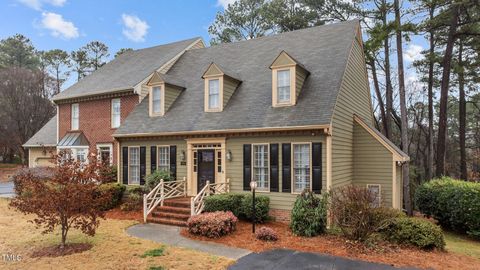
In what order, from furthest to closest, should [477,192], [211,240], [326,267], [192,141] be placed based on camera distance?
[192,141]
[477,192]
[211,240]
[326,267]

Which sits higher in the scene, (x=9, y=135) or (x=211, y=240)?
(x=9, y=135)

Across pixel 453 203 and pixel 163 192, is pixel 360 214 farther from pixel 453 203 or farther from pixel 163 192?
pixel 163 192

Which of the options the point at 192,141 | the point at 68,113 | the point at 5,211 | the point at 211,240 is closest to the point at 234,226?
the point at 211,240

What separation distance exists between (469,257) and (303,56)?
9289mm

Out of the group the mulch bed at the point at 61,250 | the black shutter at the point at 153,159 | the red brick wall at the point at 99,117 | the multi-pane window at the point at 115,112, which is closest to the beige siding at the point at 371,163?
the black shutter at the point at 153,159

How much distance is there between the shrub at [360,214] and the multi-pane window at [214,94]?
6.68 m

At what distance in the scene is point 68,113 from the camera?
18.7m

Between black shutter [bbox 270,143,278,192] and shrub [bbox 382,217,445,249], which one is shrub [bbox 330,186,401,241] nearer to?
shrub [bbox 382,217,445,249]

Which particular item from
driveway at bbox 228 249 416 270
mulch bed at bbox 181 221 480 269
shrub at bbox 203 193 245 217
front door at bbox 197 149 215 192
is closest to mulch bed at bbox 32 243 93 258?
mulch bed at bbox 181 221 480 269

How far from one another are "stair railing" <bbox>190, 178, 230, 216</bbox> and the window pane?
4943 mm

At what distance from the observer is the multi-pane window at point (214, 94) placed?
13.2m

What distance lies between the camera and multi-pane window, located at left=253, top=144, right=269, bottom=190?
1149 cm

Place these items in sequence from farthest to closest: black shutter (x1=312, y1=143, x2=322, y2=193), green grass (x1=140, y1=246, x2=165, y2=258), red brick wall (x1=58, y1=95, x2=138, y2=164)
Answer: red brick wall (x1=58, y1=95, x2=138, y2=164), black shutter (x1=312, y1=143, x2=322, y2=193), green grass (x1=140, y1=246, x2=165, y2=258)

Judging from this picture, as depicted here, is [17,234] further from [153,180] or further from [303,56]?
[303,56]
